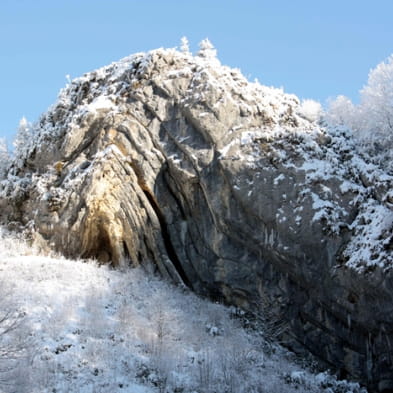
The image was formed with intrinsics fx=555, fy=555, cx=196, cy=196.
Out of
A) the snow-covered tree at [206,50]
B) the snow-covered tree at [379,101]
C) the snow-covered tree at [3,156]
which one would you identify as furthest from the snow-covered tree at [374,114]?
the snow-covered tree at [3,156]

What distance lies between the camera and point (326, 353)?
1883cm

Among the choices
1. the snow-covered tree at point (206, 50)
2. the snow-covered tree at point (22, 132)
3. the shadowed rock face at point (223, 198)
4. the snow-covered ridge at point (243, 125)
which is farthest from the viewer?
the snow-covered tree at point (22, 132)

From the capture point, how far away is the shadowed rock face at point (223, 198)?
736 inches

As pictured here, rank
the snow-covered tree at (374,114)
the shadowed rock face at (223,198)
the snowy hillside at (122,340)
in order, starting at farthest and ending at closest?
the snow-covered tree at (374,114), the shadowed rock face at (223,198), the snowy hillside at (122,340)

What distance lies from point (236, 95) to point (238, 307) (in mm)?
8998

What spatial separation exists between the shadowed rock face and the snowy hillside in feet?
4.32

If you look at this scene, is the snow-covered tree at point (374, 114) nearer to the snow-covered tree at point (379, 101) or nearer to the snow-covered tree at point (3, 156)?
the snow-covered tree at point (379, 101)

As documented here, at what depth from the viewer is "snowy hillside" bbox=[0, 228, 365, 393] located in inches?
572

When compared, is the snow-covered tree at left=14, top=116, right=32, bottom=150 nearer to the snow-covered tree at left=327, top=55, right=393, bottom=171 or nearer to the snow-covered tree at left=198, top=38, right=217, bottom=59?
the snow-covered tree at left=198, top=38, right=217, bottom=59

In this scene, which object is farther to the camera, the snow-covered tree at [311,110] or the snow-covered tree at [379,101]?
the snow-covered tree at [311,110]

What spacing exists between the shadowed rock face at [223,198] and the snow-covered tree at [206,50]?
19 cm

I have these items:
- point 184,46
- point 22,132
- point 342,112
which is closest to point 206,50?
point 184,46

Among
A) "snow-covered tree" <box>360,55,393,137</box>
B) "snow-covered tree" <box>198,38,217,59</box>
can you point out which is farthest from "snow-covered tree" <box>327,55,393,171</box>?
"snow-covered tree" <box>198,38,217,59</box>

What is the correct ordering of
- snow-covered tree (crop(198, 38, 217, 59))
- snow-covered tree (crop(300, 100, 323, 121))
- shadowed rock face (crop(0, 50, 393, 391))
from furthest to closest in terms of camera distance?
1. snow-covered tree (crop(198, 38, 217, 59))
2. snow-covered tree (crop(300, 100, 323, 121))
3. shadowed rock face (crop(0, 50, 393, 391))
